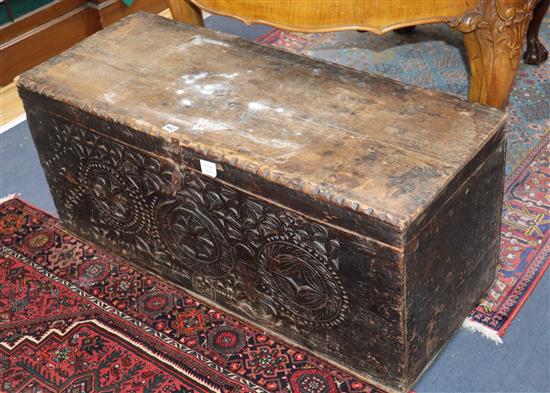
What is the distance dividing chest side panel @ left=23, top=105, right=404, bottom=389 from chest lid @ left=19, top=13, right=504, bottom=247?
84mm

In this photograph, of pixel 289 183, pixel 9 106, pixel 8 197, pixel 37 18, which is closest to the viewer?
pixel 289 183

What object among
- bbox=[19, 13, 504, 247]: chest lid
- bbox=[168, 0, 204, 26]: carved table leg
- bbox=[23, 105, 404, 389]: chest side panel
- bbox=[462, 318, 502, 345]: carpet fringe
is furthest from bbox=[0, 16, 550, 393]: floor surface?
bbox=[168, 0, 204, 26]: carved table leg

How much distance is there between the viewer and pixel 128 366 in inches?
82.0

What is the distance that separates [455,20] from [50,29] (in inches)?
76.7

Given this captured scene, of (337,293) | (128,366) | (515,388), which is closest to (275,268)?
(337,293)

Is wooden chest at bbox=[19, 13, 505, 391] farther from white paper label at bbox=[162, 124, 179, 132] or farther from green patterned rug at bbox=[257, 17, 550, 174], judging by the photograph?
green patterned rug at bbox=[257, 17, 550, 174]

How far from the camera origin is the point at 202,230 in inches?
81.3

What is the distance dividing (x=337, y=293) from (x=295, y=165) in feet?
1.01

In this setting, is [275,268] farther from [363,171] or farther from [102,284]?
[102,284]

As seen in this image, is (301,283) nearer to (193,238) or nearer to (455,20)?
(193,238)

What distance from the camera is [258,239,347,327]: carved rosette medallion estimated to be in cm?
185

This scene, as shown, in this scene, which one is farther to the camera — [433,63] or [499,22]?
[433,63]

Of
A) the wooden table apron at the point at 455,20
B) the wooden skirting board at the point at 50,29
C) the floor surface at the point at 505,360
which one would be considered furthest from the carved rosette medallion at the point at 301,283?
the wooden skirting board at the point at 50,29

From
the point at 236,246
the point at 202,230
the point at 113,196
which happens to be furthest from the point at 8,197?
the point at 236,246
